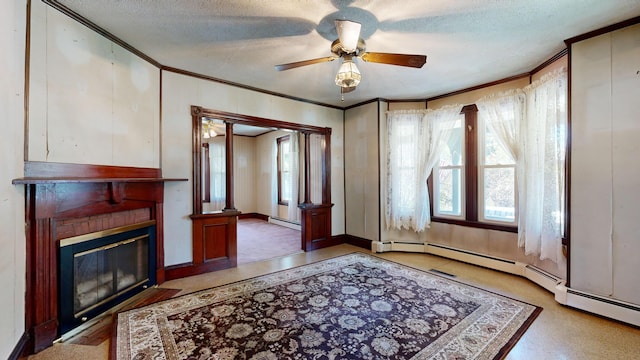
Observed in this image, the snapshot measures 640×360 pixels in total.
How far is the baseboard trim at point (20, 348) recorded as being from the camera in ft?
5.57

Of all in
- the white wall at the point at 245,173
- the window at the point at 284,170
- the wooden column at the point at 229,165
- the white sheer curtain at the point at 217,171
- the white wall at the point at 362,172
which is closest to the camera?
the wooden column at the point at 229,165

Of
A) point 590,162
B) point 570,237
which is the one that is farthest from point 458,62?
point 570,237

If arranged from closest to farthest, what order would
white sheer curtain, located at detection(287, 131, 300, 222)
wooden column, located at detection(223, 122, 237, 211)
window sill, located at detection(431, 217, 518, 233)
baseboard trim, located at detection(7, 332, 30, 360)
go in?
baseboard trim, located at detection(7, 332, 30, 360)
window sill, located at detection(431, 217, 518, 233)
wooden column, located at detection(223, 122, 237, 211)
white sheer curtain, located at detection(287, 131, 300, 222)

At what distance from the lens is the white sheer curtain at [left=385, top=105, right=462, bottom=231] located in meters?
4.34

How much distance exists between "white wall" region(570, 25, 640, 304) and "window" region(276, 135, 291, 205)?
5671 millimetres

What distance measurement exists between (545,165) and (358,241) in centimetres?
298

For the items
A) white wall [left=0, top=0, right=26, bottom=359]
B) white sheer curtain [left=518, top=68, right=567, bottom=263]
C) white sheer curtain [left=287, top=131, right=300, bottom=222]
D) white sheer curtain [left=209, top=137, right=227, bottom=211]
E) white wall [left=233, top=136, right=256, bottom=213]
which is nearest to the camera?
white wall [left=0, top=0, right=26, bottom=359]

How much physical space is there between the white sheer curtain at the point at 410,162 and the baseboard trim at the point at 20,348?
426cm

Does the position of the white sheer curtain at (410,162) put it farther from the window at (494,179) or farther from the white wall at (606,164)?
the white wall at (606,164)

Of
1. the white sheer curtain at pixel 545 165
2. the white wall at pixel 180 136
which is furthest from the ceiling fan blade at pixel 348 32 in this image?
the white sheer curtain at pixel 545 165

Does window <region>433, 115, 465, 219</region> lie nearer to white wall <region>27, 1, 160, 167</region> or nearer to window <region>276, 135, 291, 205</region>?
window <region>276, 135, 291, 205</region>

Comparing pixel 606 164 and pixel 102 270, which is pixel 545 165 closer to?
pixel 606 164

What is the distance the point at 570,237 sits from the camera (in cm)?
264

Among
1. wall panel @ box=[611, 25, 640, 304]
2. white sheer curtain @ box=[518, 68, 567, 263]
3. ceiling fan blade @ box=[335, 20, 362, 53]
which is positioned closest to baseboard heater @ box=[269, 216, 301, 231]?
white sheer curtain @ box=[518, 68, 567, 263]
